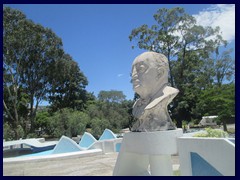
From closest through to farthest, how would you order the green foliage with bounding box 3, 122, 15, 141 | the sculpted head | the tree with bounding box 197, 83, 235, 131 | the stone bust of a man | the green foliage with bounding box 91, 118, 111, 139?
the stone bust of a man → the sculpted head → the tree with bounding box 197, 83, 235, 131 → the green foliage with bounding box 3, 122, 15, 141 → the green foliage with bounding box 91, 118, 111, 139

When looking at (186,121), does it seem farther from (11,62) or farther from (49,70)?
(11,62)

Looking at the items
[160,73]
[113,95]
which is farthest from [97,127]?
[113,95]

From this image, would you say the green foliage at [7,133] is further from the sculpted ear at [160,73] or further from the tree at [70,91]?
the sculpted ear at [160,73]

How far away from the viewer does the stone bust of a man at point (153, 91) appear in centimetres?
604

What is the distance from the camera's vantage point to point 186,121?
25844 millimetres

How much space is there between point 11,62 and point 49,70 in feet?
11.9

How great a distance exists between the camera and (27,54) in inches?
890

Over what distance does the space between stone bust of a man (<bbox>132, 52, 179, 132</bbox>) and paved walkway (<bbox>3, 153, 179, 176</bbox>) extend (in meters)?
2.05

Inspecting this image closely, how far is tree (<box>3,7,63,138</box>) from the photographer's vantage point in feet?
68.7

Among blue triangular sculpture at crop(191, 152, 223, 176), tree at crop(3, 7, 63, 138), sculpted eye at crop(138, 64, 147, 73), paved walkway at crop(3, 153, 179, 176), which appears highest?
tree at crop(3, 7, 63, 138)

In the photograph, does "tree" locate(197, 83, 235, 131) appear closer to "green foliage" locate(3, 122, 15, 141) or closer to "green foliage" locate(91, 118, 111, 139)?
"green foliage" locate(91, 118, 111, 139)

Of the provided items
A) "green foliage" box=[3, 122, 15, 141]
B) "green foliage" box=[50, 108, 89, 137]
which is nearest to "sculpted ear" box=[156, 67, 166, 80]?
"green foliage" box=[50, 108, 89, 137]

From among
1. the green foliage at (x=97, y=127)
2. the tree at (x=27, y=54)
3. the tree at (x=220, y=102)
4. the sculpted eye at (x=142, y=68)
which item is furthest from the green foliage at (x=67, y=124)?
the sculpted eye at (x=142, y=68)

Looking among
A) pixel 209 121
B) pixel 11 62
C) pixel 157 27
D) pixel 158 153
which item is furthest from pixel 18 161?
pixel 209 121
